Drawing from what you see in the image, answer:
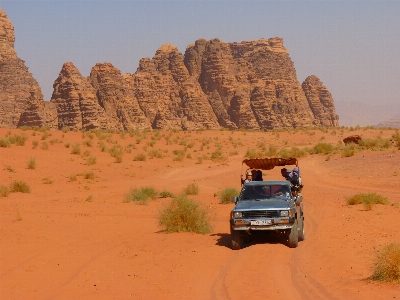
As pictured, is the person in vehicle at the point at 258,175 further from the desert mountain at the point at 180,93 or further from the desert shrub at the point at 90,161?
the desert mountain at the point at 180,93

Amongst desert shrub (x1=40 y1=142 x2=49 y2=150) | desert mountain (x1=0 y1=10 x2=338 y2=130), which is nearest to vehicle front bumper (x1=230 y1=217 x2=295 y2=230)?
desert shrub (x1=40 y1=142 x2=49 y2=150)

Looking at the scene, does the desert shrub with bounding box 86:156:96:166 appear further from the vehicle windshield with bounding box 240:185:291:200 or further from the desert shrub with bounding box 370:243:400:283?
the desert shrub with bounding box 370:243:400:283

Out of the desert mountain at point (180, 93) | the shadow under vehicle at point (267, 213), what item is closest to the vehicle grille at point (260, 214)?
the shadow under vehicle at point (267, 213)

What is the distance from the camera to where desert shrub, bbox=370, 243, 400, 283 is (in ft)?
30.1

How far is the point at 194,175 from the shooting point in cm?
3734

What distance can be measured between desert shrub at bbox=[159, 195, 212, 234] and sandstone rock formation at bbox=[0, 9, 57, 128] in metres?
60.6

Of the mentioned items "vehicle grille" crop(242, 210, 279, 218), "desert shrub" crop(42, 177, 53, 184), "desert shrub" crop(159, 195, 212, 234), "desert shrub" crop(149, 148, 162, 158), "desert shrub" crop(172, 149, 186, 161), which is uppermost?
"vehicle grille" crop(242, 210, 279, 218)

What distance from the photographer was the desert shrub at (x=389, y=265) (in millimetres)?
9180

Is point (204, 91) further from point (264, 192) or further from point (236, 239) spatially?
point (236, 239)

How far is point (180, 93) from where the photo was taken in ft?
325

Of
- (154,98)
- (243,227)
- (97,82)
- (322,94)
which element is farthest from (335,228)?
(322,94)

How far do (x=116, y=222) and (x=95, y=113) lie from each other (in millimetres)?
61570

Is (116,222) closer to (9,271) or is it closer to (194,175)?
(9,271)

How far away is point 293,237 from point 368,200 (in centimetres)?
834
